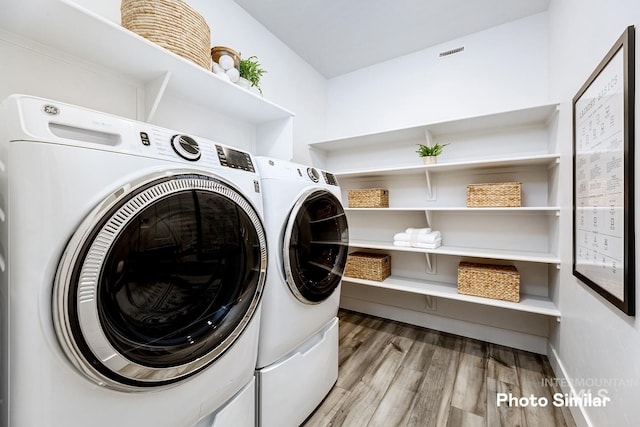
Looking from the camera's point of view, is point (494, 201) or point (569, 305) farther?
point (494, 201)

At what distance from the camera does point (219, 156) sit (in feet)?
2.92

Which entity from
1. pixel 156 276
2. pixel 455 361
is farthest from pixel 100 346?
pixel 455 361

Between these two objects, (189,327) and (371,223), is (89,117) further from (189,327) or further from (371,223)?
(371,223)

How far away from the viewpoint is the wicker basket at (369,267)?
231cm

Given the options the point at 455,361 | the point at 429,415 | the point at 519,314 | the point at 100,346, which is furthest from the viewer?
the point at 519,314

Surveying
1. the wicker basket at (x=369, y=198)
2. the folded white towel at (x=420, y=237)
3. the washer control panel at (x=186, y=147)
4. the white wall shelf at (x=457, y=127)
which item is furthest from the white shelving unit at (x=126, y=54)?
the folded white towel at (x=420, y=237)

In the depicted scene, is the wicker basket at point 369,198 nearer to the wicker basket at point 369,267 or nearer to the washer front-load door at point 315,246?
the wicker basket at point 369,267

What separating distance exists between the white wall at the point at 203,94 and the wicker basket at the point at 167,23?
27 cm

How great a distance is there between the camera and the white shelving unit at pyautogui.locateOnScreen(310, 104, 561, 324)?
1845 mm

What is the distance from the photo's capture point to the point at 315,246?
1.34 m

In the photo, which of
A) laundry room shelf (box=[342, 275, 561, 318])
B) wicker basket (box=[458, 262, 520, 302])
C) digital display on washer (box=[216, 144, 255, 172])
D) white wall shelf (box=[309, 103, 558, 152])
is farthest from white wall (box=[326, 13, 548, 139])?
digital display on washer (box=[216, 144, 255, 172])

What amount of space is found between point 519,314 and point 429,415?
46.4 inches

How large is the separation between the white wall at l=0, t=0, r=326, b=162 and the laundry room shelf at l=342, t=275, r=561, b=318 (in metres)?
1.38

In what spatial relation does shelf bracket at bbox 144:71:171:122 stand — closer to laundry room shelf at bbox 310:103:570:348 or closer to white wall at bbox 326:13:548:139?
laundry room shelf at bbox 310:103:570:348
